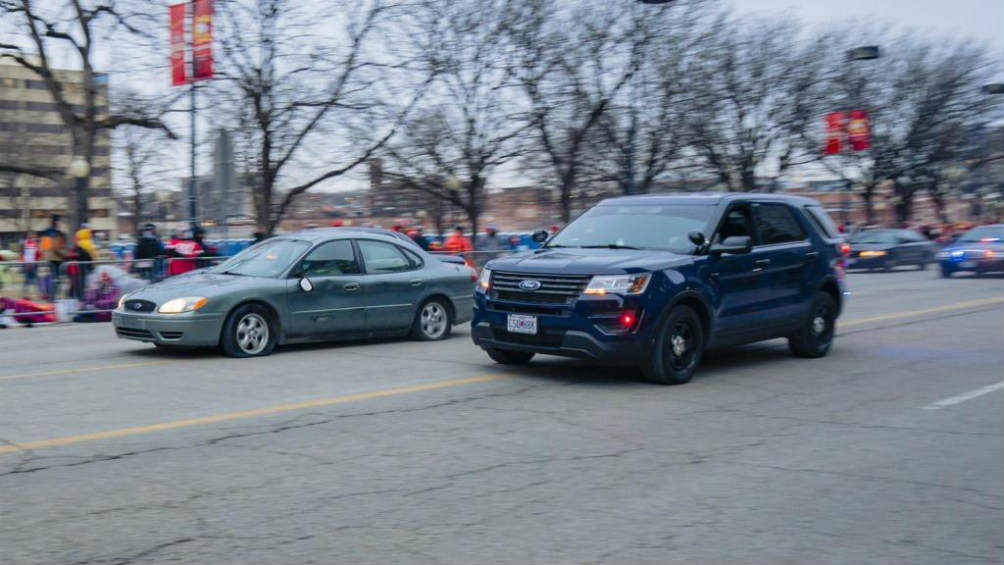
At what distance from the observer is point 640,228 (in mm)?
10305

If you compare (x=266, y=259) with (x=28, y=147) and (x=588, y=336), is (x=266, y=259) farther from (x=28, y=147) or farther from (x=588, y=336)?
(x=28, y=147)

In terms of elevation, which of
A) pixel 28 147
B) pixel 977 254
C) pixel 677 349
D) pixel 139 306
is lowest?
pixel 677 349

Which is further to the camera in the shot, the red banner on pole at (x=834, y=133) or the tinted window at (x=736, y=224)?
the red banner on pole at (x=834, y=133)

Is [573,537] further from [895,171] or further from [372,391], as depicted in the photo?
[895,171]

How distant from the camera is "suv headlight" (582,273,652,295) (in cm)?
911

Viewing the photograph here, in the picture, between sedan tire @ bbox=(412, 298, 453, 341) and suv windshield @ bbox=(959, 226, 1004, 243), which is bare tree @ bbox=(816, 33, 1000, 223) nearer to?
→ suv windshield @ bbox=(959, 226, 1004, 243)

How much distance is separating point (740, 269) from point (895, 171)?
48858 mm

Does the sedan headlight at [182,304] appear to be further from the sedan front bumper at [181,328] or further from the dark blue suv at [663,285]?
the dark blue suv at [663,285]

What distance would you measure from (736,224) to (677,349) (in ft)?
5.53

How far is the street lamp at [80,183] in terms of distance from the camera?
27422 mm

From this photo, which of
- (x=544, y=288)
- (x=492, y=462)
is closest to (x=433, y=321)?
(x=544, y=288)

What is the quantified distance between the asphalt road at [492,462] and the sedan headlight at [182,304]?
581 millimetres

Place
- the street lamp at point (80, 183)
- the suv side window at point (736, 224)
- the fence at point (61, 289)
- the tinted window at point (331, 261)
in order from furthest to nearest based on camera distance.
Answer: the street lamp at point (80, 183) → the fence at point (61, 289) → the tinted window at point (331, 261) → the suv side window at point (736, 224)

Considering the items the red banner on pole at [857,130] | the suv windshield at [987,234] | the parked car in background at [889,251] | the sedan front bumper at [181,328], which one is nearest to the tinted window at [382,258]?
the sedan front bumper at [181,328]
